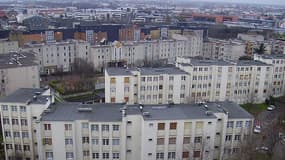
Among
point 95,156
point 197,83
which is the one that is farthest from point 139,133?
point 197,83

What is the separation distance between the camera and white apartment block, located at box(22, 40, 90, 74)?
142ft

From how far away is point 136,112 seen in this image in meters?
17.4

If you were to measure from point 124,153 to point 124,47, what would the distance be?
3117 centimetres

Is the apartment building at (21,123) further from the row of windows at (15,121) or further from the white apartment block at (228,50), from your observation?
the white apartment block at (228,50)

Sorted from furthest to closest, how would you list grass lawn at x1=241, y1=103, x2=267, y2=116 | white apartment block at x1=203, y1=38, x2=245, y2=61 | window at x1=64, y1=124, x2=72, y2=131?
white apartment block at x1=203, y1=38, x2=245, y2=61, grass lawn at x1=241, y1=103, x2=267, y2=116, window at x1=64, y1=124, x2=72, y2=131

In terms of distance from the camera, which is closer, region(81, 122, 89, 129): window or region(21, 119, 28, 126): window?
region(81, 122, 89, 129): window

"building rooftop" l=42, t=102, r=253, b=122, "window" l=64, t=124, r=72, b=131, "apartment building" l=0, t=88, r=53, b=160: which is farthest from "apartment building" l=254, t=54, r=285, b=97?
"apartment building" l=0, t=88, r=53, b=160

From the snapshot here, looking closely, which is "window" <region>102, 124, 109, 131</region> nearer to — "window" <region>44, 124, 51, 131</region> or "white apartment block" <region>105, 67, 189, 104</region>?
"window" <region>44, 124, 51, 131</region>

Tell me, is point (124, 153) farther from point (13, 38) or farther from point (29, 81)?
point (13, 38)

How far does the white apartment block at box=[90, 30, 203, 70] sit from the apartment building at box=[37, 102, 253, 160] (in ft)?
92.9

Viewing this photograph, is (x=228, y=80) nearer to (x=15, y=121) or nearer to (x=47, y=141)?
(x=47, y=141)

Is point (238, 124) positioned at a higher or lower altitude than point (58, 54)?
lower

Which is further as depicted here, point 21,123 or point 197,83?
point 197,83

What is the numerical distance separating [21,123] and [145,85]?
12212 mm
